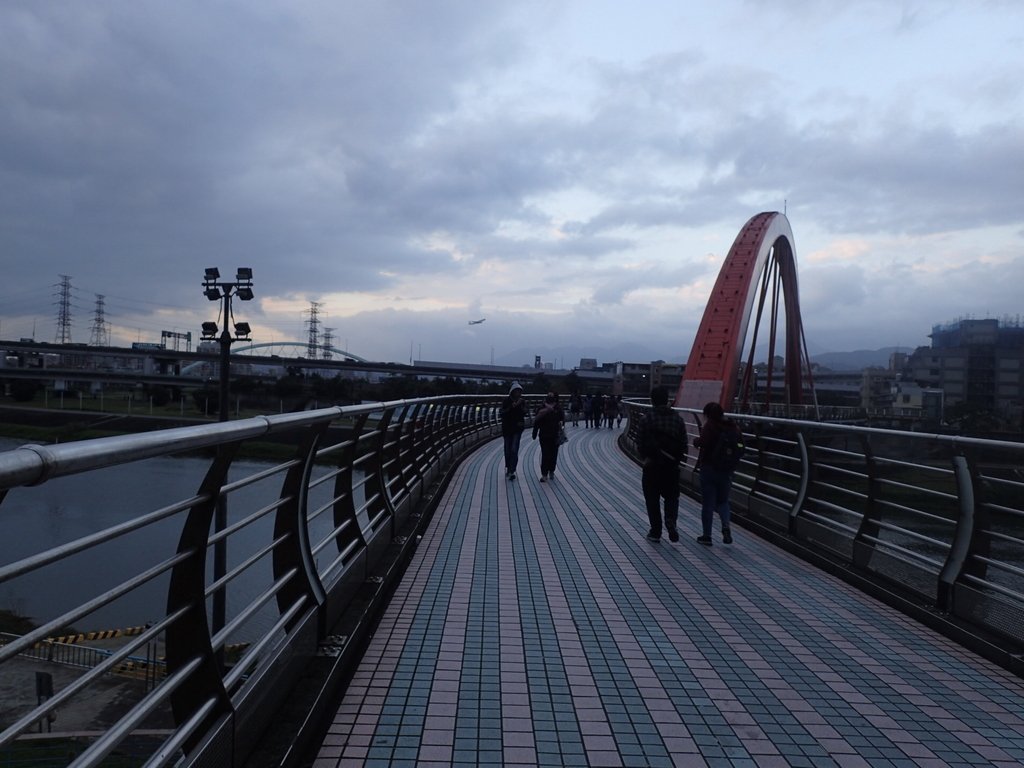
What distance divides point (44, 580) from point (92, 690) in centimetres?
104

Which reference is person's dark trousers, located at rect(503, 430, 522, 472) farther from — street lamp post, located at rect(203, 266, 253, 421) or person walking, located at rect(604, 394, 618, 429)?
person walking, located at rect(604, 394, 618, 429)

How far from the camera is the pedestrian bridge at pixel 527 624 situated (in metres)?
2.74

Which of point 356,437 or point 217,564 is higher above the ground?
point 356,437

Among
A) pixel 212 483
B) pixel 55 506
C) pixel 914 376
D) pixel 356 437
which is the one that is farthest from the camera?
pixel 914 376

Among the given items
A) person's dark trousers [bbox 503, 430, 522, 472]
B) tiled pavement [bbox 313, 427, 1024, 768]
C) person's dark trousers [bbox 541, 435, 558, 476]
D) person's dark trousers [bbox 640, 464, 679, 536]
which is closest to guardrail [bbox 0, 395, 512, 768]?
tiled pavement [bbox 313, 427, 1024, 768]

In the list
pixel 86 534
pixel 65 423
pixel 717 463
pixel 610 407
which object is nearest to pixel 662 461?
pixel 717 463

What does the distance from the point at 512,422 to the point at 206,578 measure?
10.9 m

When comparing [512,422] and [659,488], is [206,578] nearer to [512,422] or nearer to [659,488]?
[659,488]

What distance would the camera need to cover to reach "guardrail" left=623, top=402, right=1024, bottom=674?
5336 mm

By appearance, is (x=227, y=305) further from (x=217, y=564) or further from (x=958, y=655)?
(x=958, y=655)

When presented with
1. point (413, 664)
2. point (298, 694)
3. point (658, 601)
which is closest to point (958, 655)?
point (658, 601)

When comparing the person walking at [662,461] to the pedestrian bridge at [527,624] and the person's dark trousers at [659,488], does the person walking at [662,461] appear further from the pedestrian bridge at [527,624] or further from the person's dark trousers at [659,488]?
the pedestrian bridge at [527,624]

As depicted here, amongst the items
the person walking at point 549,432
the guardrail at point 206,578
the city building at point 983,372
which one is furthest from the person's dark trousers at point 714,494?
the city building at point 983,372

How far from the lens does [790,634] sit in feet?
18.5
